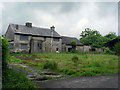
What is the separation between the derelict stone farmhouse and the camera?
21531mm

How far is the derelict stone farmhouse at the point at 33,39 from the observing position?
70.6ft

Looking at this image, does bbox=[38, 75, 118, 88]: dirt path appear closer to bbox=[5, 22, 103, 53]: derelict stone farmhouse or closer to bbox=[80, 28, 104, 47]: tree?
bbox=[5, 22, 103, 53]: derelict stone farmhouse

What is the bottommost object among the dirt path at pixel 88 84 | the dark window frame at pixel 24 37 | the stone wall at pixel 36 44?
the dirt path at pixel 88 84

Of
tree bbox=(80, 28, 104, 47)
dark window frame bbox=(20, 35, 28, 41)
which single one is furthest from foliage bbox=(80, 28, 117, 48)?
dark window frame bbox=(20, 35, 28, 41)

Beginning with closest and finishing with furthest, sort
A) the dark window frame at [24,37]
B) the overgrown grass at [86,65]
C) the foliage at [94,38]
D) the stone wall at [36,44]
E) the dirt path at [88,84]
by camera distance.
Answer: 1. the dirt path at [88,84]
2. the overgrown grass at [86,65]
3. the stone wall at [36,44]
4. the dark window frame at [24,37]
5. the foliage at [94,38]

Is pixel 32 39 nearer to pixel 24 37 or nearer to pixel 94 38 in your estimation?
pixel 24 37

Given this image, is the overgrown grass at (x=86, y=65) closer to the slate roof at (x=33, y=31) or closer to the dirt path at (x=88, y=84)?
the dirt path at (x=88, y=84)

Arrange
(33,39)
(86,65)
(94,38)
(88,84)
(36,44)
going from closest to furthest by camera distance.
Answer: (88,84), (86,65), (33,39), (36,44), (94,38)

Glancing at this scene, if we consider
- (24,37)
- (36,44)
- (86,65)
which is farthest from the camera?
(36,44)

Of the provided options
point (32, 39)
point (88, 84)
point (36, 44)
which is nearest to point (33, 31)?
point (32, 39)

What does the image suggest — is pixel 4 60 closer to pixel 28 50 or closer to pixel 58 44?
pixel 28 50

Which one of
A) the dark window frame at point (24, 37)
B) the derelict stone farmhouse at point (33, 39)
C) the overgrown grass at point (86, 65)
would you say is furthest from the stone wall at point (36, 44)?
the overgrown grass at point (86, 65)

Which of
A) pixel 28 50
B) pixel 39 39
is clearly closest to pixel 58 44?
pixel 39 39

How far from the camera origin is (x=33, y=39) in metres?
22.6
